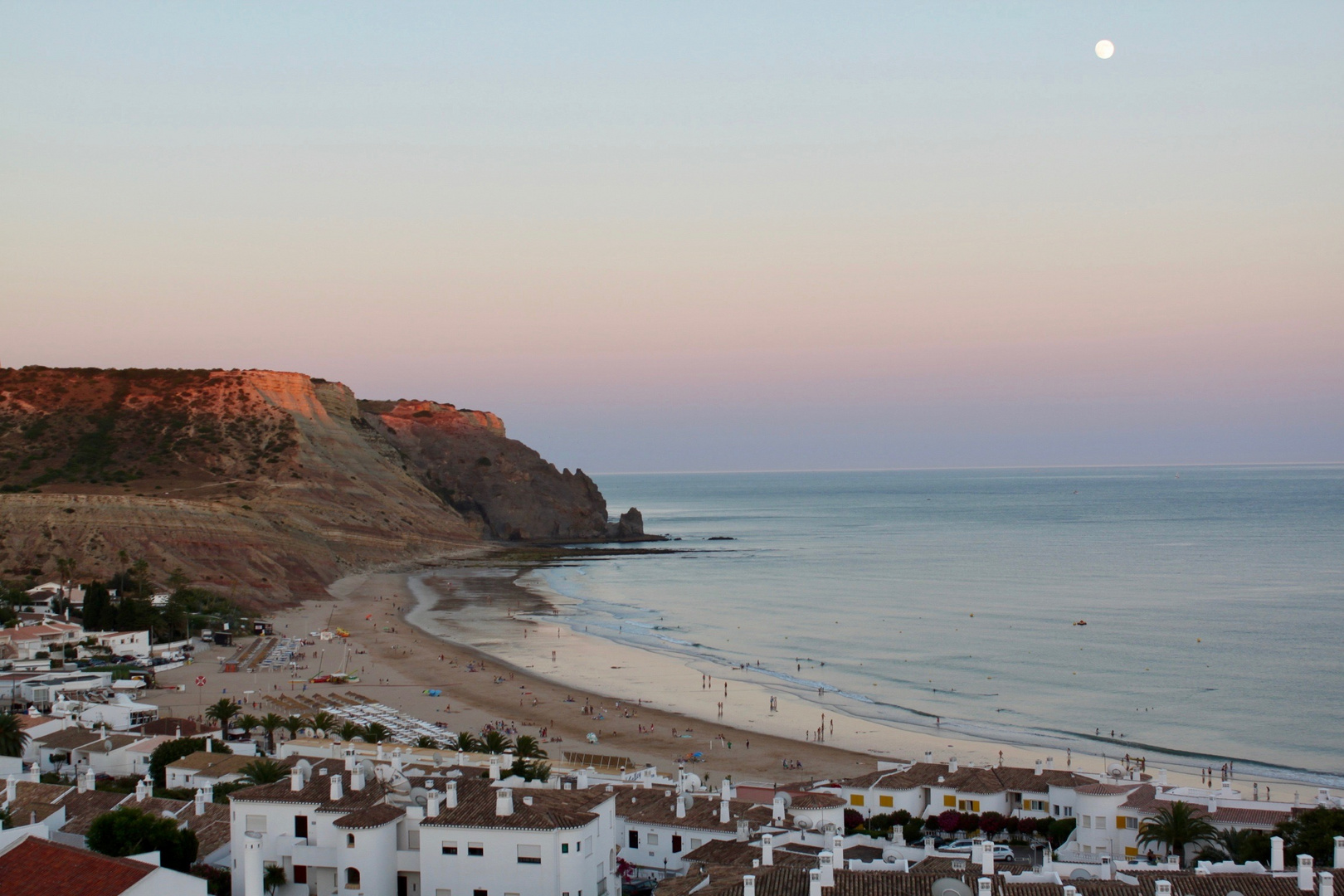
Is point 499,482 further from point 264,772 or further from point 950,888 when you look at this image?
point 950,888

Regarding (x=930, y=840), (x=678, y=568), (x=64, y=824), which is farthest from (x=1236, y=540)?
(x=64, y=824)

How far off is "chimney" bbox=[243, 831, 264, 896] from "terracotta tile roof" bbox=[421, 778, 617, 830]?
3.19m

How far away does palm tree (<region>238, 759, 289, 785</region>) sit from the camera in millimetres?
29688

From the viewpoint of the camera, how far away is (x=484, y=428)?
7667 inches

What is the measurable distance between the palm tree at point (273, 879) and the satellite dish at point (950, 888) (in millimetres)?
13222

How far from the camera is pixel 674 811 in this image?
29.4 m

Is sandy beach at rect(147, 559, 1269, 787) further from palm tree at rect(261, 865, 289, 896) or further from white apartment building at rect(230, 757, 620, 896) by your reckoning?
palm tree at rect(261, 865, 289, 896)

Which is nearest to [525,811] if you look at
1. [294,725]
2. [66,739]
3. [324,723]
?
[294,725]

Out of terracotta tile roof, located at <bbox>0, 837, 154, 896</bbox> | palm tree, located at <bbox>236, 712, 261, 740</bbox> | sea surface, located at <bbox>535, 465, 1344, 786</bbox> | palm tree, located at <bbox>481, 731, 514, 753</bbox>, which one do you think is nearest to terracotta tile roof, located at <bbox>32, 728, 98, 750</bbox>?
palm tree, located at <bbox>236, 712, 261, 740</bbox>

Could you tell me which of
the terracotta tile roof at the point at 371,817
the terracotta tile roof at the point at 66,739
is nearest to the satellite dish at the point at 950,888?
the terracotta tile roof at the point at 371,817

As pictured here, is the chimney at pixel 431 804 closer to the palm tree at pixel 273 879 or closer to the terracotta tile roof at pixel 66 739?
the palm tree at pixel 273 879

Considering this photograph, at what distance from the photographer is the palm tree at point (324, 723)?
4231cm

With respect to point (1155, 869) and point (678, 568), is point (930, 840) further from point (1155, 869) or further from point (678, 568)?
point (678, 568)

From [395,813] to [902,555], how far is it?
12163 cm
